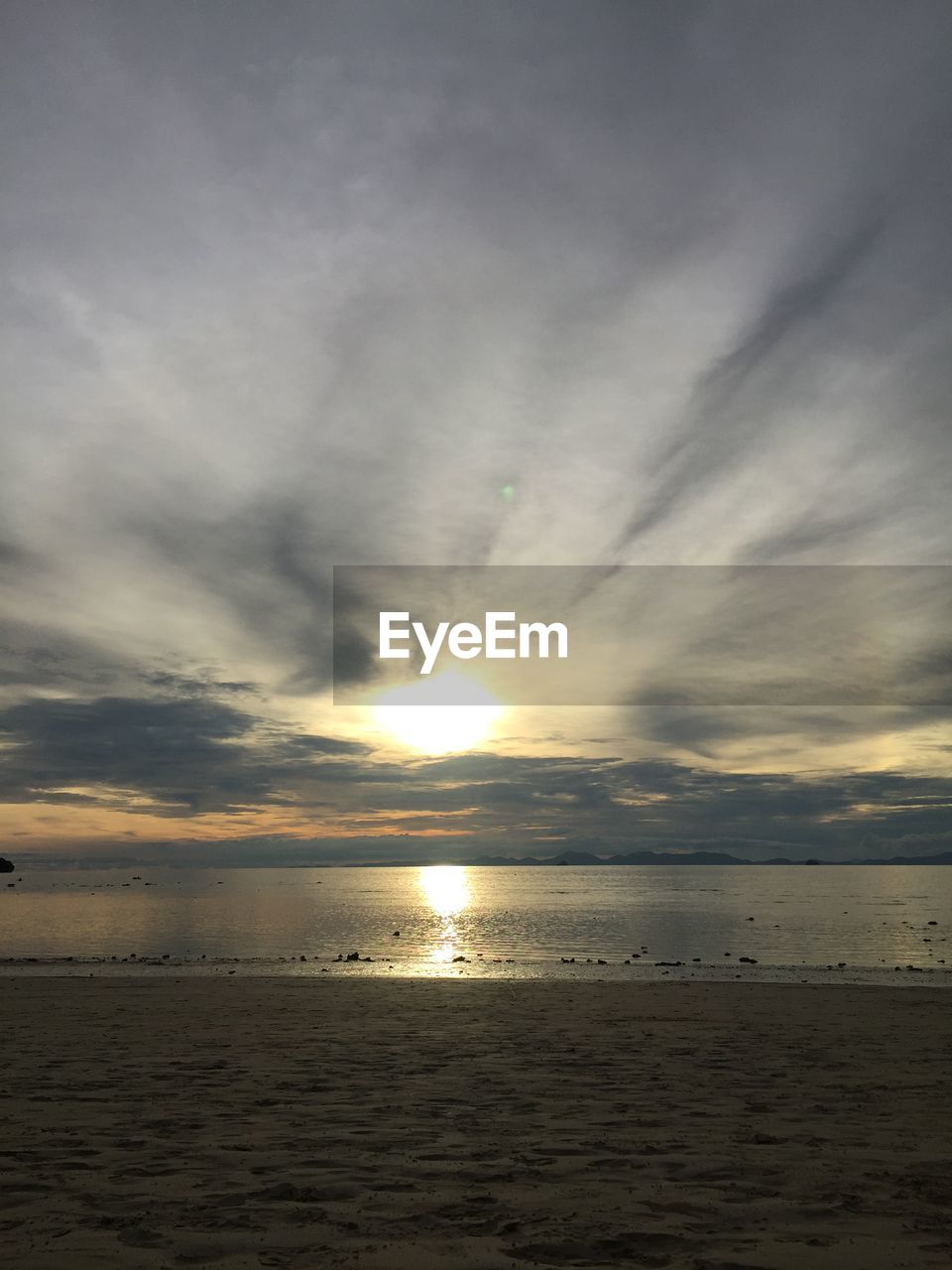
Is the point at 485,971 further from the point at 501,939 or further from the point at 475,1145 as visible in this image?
the point at 475,1145

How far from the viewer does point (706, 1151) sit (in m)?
9.44

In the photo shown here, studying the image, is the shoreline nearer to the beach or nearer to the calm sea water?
the calm sea water

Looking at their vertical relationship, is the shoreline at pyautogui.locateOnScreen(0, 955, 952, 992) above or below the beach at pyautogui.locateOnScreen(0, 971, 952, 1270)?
below

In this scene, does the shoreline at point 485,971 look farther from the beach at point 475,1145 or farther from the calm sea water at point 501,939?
the beach at point 475,1145

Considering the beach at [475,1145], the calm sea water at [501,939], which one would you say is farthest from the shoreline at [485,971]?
the beach at [475,1145]

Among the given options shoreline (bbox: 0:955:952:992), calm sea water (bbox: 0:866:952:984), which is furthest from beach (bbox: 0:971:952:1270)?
calm sea water (bbox: 0:866:952:984)

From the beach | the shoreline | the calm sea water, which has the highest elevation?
the beach

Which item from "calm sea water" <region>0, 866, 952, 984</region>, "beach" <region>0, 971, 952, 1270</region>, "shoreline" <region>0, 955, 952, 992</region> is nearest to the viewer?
"beach" <region>0, 971, 952, 1270</region>

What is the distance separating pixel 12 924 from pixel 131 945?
80.4 feet

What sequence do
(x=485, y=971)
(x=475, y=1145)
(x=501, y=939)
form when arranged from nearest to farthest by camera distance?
(x=475, y=1145) → (x=485, y=971) → (x=501, y=939)

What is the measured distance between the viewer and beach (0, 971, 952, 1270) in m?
7.04

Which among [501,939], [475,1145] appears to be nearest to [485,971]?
[501,939]

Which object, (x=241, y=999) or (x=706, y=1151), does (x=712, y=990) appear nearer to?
(x=241, y=999)

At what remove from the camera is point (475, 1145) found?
9719 mm
